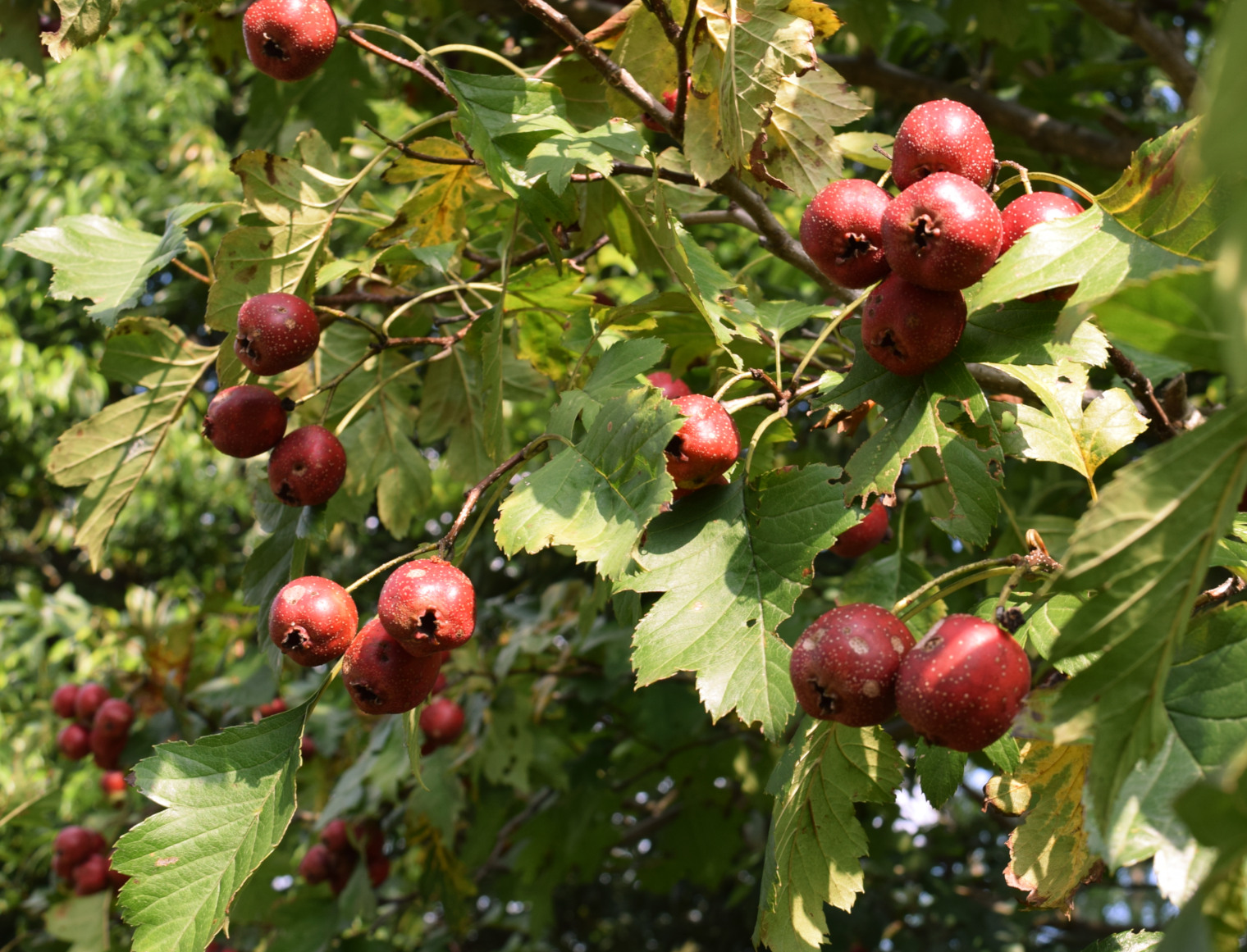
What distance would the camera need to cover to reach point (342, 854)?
134 inches

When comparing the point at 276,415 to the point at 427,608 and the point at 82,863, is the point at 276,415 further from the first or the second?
the point at 82,863

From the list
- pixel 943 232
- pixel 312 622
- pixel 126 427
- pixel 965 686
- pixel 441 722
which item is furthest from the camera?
pixel 441 722

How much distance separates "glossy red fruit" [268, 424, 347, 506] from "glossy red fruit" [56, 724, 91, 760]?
2.38 m

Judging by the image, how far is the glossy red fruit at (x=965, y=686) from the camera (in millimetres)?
1079

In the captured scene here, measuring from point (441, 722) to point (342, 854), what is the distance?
63cm

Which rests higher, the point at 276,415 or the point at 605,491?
the point at 605,491

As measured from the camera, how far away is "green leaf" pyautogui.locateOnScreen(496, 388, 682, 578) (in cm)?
131

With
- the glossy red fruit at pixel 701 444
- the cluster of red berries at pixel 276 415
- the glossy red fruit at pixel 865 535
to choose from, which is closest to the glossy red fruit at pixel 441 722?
the cluster of red berries at pixel 276 415

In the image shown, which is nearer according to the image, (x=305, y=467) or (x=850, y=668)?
(x=850, y=668)

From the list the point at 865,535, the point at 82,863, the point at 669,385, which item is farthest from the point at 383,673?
the point at 82,863

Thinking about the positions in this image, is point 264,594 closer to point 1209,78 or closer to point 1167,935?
point 1167,935

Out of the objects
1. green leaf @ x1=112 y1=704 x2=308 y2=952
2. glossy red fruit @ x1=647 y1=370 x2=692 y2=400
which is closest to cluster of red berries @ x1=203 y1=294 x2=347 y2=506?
green leaf @ x1=112 y1=704 x2=308 y2=952

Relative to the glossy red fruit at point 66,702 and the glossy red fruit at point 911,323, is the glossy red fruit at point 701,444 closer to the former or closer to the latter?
the glossy red fruit at point 911,323

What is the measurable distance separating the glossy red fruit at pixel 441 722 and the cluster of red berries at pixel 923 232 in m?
2.36
